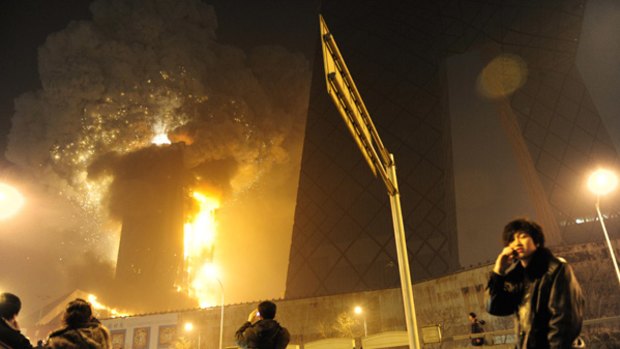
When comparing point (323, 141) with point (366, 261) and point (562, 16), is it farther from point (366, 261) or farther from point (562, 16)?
point (562, 16)

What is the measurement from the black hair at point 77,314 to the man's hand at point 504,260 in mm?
Answer: 3803

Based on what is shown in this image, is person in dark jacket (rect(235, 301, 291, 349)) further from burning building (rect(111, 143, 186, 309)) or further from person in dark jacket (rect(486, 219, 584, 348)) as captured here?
burning building (rect(111, 143, 186, 309))

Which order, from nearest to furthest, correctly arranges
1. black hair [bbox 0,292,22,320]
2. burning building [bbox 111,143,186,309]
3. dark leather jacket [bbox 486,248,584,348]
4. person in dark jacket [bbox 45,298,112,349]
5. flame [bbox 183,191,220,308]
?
1. dark leather jacket [bbox 486,248,584,348]
2. person in dark jacket [bbox 45,298,112,349]
3. black hair [bbox 0,292,22,320]
4. burning building [bbox 111,143,186,309]
5. flame [bbox 183,191,220,308]

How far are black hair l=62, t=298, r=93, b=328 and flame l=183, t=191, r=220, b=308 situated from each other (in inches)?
1768

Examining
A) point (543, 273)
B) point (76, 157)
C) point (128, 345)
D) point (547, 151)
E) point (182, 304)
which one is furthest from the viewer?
point (76, 157)

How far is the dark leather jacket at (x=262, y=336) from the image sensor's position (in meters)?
4.51

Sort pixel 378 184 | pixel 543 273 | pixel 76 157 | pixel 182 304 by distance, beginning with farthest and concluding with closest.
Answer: pixel 76 157, pixel 182 304, pixel 378 184, pixel 543 273

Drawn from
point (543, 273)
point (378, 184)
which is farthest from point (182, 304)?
point (543, 273)

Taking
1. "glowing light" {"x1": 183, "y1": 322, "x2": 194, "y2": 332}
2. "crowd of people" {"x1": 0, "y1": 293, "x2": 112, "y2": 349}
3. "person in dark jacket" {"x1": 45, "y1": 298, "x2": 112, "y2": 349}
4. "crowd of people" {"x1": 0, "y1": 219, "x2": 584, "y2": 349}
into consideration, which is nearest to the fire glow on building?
"glowing light" {"x1": 183, "y1": 322, "x2": 194, "y2": 332}

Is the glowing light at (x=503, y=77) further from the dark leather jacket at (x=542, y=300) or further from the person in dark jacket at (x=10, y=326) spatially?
the person in dark jacket at (x=10, y=326)

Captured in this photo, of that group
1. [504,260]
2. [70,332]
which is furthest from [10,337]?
[504,260]

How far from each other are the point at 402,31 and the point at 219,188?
3078 centimetres

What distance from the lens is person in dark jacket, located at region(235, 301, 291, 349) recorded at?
4512mm

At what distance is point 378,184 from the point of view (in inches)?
1658
